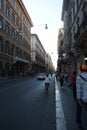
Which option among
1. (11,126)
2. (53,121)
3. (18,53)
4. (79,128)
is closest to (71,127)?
(79,128)

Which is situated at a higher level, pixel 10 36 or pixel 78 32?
pixel 10 36

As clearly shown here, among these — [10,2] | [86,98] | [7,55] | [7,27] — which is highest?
[10,2]

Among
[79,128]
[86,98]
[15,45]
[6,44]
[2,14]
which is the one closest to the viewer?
[86,98]

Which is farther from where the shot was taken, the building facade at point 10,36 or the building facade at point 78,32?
the building facade at point 10,36

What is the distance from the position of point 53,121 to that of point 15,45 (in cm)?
5022

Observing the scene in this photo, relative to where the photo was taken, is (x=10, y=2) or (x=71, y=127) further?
(x=10, y=2)

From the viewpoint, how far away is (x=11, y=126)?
6.63 m

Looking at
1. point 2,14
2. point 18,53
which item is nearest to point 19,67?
point 18,53

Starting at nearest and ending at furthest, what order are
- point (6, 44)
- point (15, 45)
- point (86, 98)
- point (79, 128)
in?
point (86, 98)
point (79, 128)
point (6, 44)
point (15, 45)

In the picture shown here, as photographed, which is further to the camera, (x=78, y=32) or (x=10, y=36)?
(x=10, y=36)

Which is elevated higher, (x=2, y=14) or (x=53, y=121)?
(x=2, y=14)

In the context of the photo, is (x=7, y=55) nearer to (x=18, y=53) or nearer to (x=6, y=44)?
(x=6, y=44)

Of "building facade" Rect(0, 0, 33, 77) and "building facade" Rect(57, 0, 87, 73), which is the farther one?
"building facade" Rect(0, 0, 33, 77)

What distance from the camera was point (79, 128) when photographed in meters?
6.31
